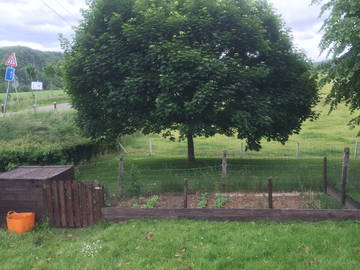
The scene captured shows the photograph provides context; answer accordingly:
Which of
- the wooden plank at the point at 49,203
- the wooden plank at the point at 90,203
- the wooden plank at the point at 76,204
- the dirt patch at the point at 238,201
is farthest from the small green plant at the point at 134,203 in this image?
the wooden plank at the point at 49,203

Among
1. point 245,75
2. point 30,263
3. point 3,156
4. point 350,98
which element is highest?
point 245,75

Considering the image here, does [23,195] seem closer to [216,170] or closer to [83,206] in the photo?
[83,206]

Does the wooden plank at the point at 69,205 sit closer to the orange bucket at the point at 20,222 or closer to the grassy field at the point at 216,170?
the orange bucket at the point at 20,222

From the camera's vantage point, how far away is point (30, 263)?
5238 millimetres

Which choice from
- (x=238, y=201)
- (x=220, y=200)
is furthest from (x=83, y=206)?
(x=238, y=201)

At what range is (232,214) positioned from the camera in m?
6.61

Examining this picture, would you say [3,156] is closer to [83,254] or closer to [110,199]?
[110,199]

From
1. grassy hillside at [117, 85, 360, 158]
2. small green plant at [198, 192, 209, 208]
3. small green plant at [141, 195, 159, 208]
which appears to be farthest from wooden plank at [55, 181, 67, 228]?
grassy hillside at [117, 85, 360, 158]

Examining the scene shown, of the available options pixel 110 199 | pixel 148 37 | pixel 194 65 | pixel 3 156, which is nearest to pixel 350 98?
pixel 194 65

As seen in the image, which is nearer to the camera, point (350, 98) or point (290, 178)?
point (290, 178)

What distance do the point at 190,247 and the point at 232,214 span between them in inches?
60.5

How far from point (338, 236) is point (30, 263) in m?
5.46

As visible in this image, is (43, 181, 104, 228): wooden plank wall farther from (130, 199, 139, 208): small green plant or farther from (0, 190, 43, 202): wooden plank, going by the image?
(130, 199, 139, 208): small green plant

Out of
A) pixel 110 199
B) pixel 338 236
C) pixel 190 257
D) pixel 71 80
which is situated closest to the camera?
pixel 190 257
